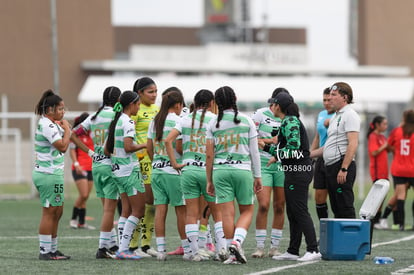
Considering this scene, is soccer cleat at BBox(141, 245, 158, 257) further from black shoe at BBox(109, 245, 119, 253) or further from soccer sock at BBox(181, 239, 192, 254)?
soccer sock at BBox(181, 239, 192, 254)

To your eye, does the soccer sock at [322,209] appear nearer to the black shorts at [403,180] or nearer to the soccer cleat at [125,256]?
the soccer cleat at [125,256]

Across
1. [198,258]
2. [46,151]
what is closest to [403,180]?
[198,258]

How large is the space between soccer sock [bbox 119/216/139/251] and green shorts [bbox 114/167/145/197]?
307 mm

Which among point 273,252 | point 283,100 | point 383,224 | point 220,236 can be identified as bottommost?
point 383,224

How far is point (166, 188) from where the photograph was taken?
13.1 metres

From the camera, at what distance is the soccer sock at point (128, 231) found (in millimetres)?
13289

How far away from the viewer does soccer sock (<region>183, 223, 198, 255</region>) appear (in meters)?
12.9

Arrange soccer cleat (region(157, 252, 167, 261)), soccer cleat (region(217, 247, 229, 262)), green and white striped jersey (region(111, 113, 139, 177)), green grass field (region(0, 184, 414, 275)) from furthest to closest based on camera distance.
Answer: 1. green and white striped jersey (region(111, 113, 139, 177))
2. soccer cleat (region(157, 252, 167, 261))
3. soccer cleat (region(217, 247, 229, 262))
4. green grass field (region(0, 184, 414, 275))

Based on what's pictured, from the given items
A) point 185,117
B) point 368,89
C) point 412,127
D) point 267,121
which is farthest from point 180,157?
point 368,89

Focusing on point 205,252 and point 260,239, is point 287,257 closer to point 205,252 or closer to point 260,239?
point 260,239

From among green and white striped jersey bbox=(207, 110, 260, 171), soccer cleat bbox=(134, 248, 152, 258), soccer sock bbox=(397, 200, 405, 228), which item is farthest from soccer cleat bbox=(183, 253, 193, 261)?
soccer sock bbox=(397, 200, 405, 228)

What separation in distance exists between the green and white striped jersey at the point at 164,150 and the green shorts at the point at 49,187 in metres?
1.16

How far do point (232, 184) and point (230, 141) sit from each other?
1.61 feet

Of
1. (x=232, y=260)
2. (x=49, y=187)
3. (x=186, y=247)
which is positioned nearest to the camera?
(x=232, y=260)
